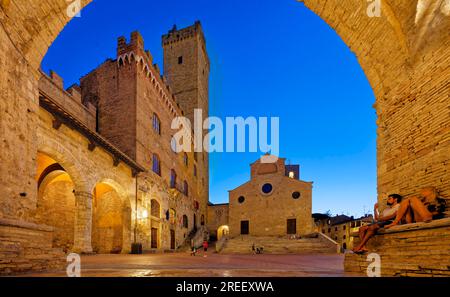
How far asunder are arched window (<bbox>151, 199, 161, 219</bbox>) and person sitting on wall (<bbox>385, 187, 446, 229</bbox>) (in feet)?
57.3

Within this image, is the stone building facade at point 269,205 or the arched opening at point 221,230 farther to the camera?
the arched opening at point 221,230

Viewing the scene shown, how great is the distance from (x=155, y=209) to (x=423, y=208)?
18.5 meters

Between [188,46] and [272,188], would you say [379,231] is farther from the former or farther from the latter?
[188,46]

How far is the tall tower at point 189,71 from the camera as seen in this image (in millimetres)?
35969

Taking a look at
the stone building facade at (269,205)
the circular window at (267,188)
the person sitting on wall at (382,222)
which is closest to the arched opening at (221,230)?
the stone building facade at (269,205)

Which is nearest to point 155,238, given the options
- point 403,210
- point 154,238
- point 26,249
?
point 154,238

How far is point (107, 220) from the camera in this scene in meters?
17.1

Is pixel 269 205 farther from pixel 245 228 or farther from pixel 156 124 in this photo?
pixel 156 124

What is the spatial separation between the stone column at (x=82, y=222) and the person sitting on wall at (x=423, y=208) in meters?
12.3

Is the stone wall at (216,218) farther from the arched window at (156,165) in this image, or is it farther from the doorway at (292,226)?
the arched window at (156,165)

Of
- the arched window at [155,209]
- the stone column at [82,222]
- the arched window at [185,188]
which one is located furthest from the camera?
the arched window at [185,188]

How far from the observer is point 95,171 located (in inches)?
544
